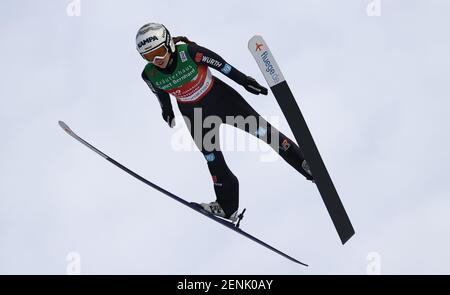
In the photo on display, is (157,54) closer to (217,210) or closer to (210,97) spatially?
(210,97)

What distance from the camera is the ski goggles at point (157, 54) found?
23.2 feet

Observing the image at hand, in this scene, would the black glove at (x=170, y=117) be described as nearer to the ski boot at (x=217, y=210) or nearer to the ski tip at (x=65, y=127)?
the ski boot at (x=217, y=210)

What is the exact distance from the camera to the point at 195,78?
291 inches

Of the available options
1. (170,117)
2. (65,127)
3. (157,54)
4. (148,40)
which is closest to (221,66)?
(157,54)

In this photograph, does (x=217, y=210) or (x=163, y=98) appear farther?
(x=217, y=210)

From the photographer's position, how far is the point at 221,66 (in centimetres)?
718

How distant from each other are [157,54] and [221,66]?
0.61 m

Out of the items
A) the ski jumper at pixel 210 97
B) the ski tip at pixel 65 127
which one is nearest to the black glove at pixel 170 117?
the ski jumper at pixel 210 97

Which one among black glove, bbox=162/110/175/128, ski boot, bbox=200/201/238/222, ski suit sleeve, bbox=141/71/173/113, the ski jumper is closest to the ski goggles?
the ski jumper

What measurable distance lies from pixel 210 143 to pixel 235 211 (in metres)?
0.81

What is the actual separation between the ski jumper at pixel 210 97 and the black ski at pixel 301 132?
0.95ft

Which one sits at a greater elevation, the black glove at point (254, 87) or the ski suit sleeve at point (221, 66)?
the ski suit sleeve at point (221, 66)

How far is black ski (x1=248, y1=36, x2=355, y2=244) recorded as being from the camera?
6.95 m

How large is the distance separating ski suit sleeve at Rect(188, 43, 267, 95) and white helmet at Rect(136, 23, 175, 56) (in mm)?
289
